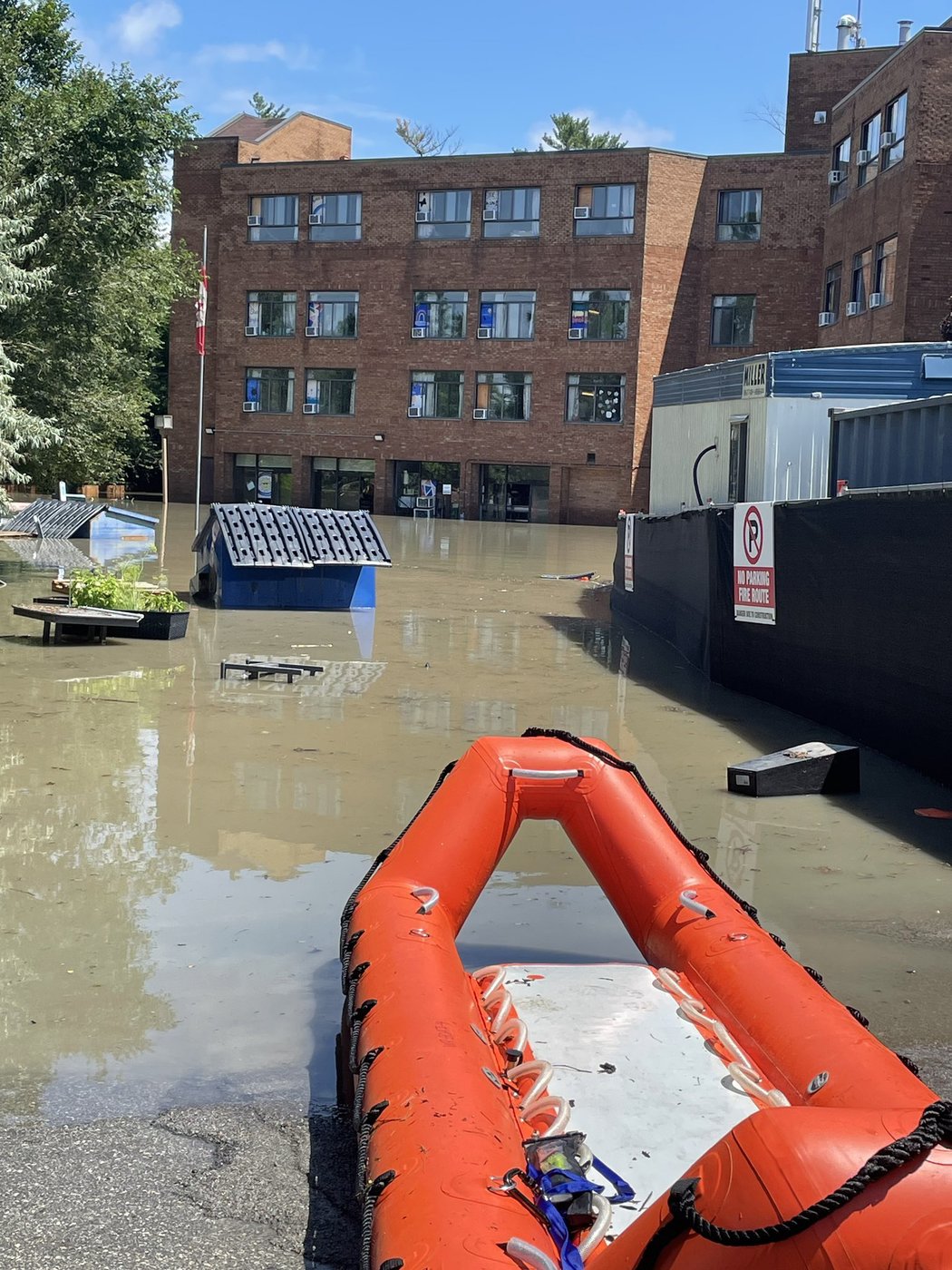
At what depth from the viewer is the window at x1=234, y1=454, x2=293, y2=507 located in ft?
182

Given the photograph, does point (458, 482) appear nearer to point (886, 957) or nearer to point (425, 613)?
point (425, 613)

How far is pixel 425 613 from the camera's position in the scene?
20.1 meters

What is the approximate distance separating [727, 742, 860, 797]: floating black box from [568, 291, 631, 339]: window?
42.5 meters

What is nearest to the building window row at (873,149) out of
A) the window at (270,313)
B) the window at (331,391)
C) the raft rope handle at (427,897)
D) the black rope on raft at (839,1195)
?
the window at (331,391)

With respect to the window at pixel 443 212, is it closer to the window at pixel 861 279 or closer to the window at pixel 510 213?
the window at pixel 510 213

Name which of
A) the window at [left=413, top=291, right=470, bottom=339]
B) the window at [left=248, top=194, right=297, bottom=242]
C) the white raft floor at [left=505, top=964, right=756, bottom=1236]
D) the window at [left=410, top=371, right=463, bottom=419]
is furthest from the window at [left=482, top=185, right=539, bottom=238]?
the white raft floor at [left=505, top=964, right=756, bottom=1236]

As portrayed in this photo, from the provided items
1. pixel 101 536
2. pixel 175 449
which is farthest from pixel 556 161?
pixel 101 536

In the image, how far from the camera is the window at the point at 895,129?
34.5 m

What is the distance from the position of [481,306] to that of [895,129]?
64.6 feet

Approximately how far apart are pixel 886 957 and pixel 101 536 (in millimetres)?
28071

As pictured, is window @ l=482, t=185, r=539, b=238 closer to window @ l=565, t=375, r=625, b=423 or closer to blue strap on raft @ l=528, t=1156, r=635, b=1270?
window @ l=565, t=375, r=625, b=423

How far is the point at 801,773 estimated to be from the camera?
30.4ft

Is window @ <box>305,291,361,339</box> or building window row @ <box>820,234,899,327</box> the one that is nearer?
building window row @ <box>820,234,899,327</box>

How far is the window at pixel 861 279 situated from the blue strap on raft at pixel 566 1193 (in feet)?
120
